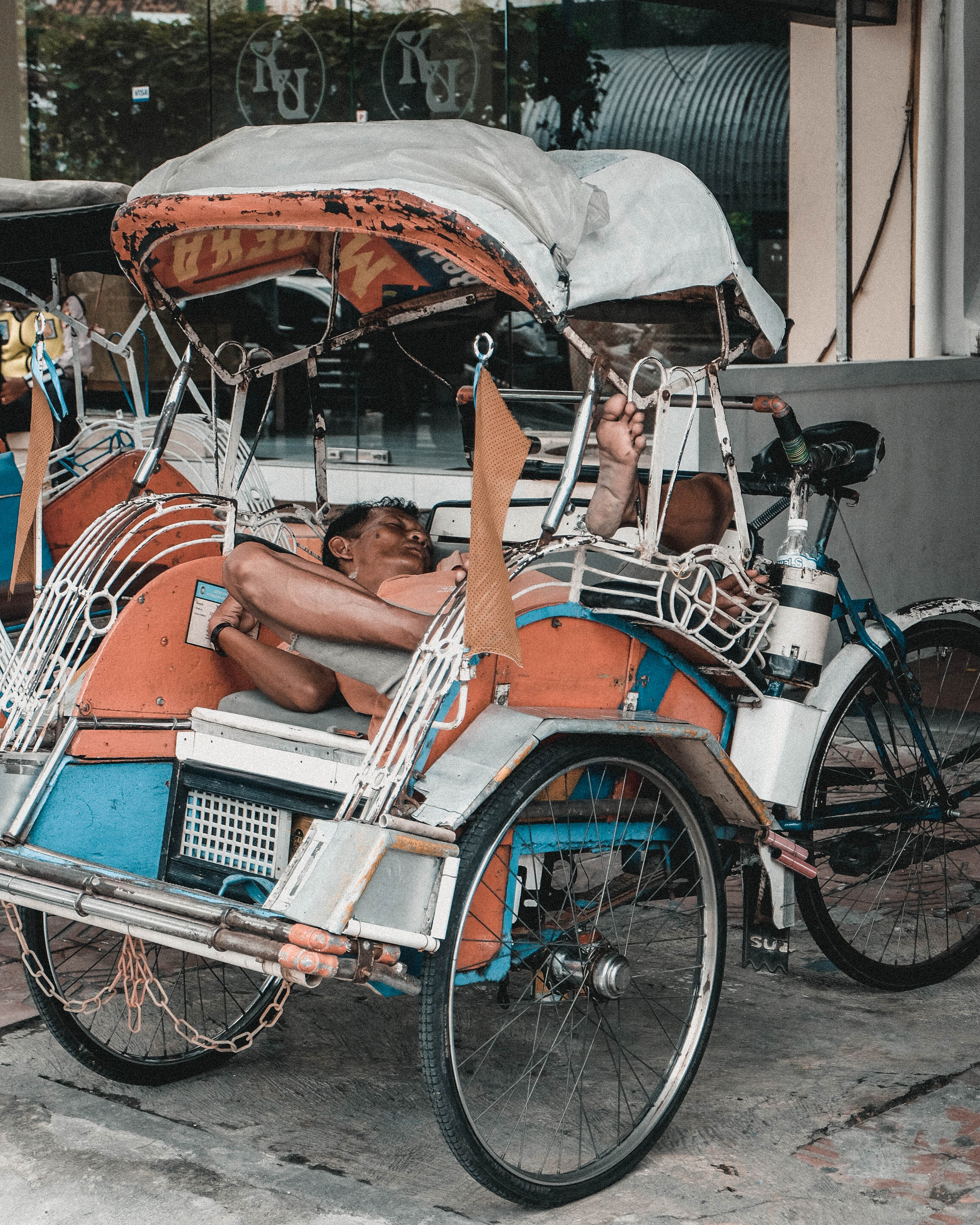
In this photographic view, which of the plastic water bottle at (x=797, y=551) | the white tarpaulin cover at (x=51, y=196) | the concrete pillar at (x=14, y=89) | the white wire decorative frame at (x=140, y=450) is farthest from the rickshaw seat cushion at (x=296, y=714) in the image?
the concrete pillar at (x=14, y=89)

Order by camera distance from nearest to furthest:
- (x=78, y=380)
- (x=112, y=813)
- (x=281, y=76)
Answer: (x=112, y=813) → (x=78, y=380) → (x=281, y=76)

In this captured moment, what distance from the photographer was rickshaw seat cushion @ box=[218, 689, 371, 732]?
3.22 meters

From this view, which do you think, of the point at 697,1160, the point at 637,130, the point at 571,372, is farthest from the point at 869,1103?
the point at 637,130

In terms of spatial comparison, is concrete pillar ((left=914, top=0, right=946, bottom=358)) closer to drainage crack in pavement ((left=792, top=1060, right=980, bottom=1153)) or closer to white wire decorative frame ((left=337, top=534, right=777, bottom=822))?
white wire decorative frame ((left=337, top=534, right=777, bottom=822))

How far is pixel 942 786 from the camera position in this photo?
A: 3922 mm

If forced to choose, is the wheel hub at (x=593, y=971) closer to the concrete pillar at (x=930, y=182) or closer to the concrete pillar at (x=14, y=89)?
the concrete pillar at (x=930, y=182)

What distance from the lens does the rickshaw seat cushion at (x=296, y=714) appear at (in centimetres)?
322

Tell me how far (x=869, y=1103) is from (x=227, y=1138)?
4.69 ft

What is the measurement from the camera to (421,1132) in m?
3.19

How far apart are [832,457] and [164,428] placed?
1.69m

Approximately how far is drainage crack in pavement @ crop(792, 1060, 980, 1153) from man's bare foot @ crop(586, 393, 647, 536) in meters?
1.37

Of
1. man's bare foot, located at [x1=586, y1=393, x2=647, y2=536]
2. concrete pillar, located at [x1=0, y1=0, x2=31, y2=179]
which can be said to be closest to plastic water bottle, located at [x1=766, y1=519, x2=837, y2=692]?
man's bare foot, located at [x1=586, y1=393, x2=647, y2=536]

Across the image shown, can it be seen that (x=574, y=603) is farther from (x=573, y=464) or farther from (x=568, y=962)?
(x=568, y=962)

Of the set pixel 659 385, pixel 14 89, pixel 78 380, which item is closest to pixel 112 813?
pixel 659 385
